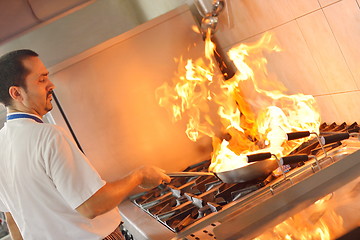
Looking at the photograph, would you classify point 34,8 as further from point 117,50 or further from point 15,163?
point 15,163

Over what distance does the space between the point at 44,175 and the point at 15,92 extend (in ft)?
1.02

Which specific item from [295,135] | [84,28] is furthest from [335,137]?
[84,28]

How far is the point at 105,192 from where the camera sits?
1.52 metres

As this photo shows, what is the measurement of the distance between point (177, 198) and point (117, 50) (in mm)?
837

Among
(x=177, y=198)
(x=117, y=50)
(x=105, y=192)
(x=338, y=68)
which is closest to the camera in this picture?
(x=105, y=192)

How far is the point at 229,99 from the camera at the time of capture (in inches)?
95.5

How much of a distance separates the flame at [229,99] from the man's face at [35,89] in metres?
0.79

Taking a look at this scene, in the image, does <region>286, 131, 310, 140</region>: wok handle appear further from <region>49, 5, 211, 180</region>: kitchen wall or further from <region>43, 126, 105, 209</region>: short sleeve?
<region>49, 5, 211, 180</region>: kitchen wall

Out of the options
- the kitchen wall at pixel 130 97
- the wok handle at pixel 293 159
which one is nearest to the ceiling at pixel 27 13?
the kitchen wall at pixel 130 97

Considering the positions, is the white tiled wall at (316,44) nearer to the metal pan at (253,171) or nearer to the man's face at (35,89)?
the metal pan at (253,171)

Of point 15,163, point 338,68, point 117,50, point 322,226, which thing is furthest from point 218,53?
point 322,226

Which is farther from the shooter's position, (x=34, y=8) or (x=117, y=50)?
(x=117, y=50)

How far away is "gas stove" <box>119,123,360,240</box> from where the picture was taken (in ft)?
4.48

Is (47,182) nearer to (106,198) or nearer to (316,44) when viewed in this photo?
(106,198)
